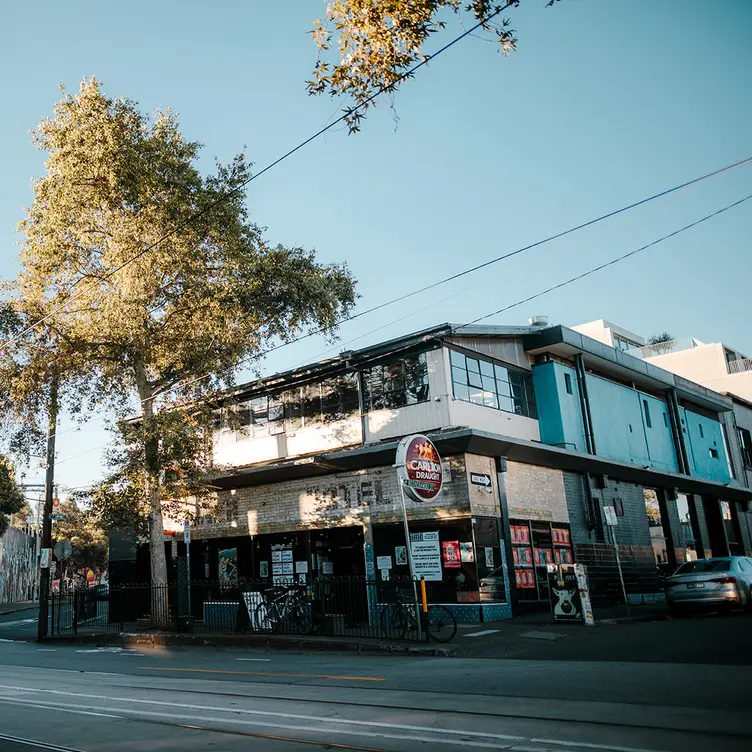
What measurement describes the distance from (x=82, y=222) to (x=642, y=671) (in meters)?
18.2

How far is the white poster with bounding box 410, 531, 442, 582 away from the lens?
19.4m

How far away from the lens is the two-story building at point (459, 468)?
19.6 metres

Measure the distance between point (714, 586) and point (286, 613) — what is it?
10453mm

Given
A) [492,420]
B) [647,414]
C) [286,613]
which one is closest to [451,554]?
[492,420]

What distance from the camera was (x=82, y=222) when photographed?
2072cm

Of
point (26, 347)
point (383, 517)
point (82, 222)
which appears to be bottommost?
point (383, 517)

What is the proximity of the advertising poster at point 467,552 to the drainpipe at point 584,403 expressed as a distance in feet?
23.2

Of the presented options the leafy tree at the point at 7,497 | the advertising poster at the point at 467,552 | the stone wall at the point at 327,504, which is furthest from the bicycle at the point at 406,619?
the leafy tree at the point at 7,497

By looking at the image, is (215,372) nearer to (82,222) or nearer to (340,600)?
(82,222)

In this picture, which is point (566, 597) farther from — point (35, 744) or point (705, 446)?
point (705, 446)

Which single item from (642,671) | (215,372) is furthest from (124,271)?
(642,671)

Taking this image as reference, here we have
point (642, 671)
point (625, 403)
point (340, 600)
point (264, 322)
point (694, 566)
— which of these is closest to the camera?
point (642, 671)

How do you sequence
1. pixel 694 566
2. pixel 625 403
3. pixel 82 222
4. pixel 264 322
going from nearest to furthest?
pixel 694 566, pixel 82 222, pixel 264 322, pixel 625 403

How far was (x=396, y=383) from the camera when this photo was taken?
21047 millimetres
